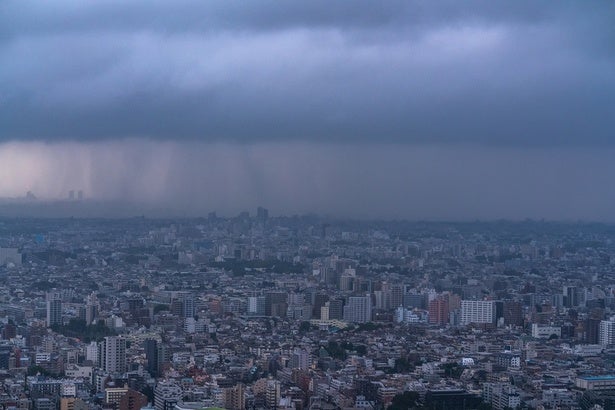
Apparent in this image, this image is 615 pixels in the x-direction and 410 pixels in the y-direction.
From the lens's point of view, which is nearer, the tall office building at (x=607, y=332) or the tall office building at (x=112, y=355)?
the tall office building at (x=112, y=355)

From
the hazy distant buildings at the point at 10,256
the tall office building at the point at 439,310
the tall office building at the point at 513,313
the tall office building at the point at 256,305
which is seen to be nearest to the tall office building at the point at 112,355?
the hazy distant buildings at the point at 10,256

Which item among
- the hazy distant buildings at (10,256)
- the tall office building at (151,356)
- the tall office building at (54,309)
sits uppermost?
the hazy distant buildings at (10,256)

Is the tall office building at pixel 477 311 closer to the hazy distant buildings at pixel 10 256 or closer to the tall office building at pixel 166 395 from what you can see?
the tall office building at pixel 166 395

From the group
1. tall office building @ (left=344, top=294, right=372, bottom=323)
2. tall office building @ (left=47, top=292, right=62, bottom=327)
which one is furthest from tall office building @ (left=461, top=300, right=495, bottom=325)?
tall office building @ (left=47, top=292, right=62, bottom=327)

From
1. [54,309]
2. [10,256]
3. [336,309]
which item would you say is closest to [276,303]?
[336,309]

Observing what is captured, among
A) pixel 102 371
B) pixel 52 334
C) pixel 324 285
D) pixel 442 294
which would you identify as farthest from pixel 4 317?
pixel 442 294

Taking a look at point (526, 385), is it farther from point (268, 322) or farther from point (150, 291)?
point (150, 291)
